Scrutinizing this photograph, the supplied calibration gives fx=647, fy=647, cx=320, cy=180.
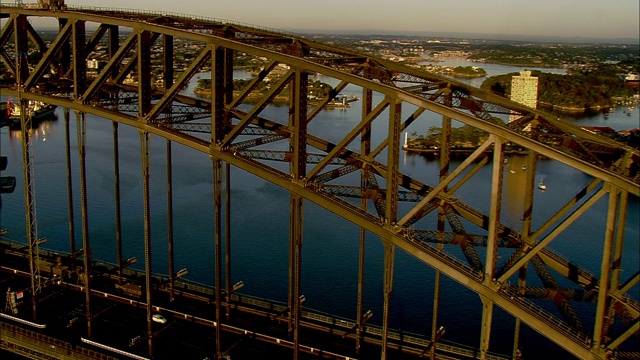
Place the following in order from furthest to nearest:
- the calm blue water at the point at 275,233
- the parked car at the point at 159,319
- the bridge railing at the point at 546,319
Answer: the calm blue water at the point at 275,233 < the parked car at the point at 159,319 < the bridge railing at the point at 546,319

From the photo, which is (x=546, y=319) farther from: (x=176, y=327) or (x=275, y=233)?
(x=275, y=233)

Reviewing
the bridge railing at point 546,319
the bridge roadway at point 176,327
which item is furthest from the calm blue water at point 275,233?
the bridge railing at point 546,319

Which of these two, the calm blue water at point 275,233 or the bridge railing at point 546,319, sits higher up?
the bridge railing at point 546,319

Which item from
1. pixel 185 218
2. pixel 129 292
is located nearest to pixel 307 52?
pixel 129 292

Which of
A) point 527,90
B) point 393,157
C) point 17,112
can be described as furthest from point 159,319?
point 527,90

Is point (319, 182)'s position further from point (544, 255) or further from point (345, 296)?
point (345, 296)

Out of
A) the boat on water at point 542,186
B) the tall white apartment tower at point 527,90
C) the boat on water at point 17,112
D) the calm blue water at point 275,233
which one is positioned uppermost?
the tall white apartment tower at point 527,90

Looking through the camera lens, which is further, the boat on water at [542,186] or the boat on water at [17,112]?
the boat on water at [17,112]

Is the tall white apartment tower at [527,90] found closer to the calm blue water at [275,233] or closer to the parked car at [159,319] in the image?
the calm blue water at [275,233]
